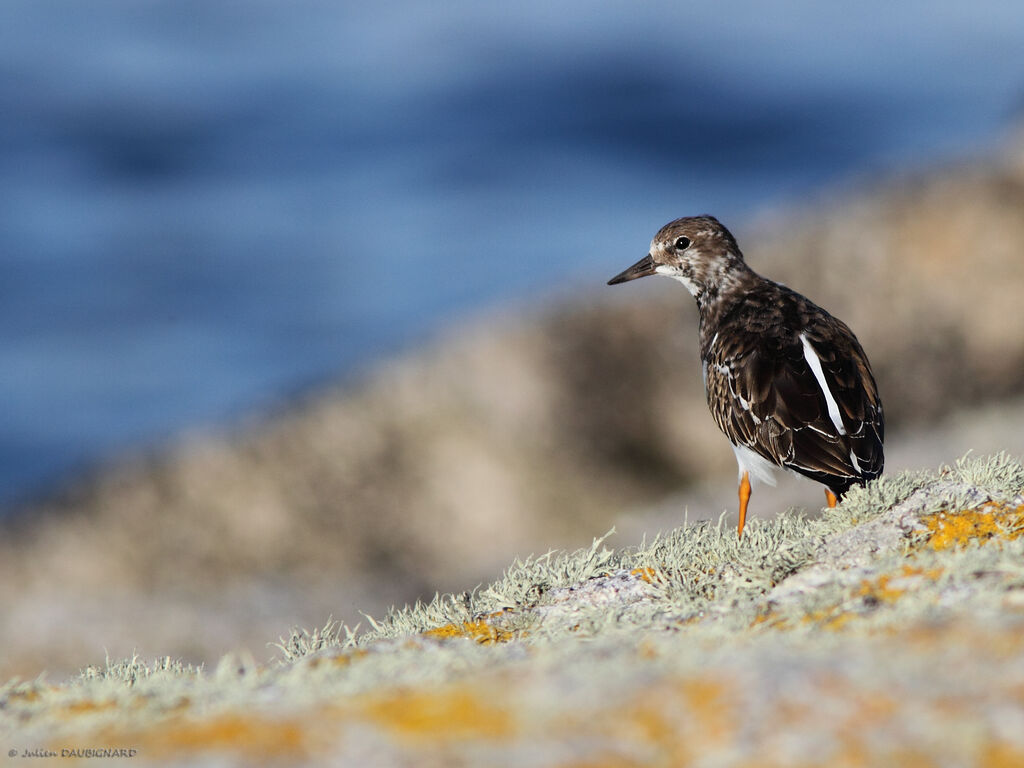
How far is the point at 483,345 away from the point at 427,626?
17.3 metres

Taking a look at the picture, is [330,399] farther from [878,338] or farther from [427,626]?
[427,626]

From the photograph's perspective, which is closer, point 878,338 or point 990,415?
point 990,415

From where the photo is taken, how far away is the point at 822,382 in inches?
324

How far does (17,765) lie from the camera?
3760 mm

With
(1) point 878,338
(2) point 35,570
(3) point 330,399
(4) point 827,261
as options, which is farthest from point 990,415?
(2) point 35,570

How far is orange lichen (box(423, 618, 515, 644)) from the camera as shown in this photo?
19.2ft

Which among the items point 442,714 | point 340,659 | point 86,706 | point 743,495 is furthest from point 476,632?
point 743,495

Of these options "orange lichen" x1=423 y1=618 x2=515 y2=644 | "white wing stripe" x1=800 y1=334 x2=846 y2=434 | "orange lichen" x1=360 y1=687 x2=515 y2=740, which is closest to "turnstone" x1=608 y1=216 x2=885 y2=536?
"white wing stripe" x1=800 y1=334 x2=846 y2=434

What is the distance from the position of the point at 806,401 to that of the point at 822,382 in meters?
0.20

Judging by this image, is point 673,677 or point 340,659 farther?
point 340,659

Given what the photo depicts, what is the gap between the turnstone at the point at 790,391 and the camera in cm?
798

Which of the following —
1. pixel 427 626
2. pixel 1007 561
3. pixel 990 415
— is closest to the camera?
pixel 1007 561

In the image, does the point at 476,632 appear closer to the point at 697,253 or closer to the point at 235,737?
the point at 235,737

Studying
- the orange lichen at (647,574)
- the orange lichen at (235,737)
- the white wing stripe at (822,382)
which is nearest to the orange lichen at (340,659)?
the orange lichen at (235,737)
